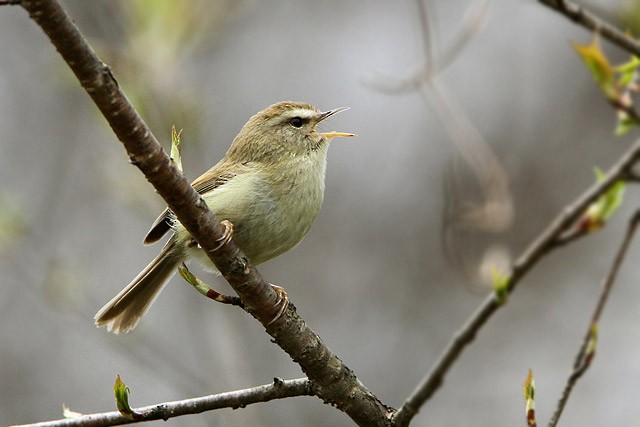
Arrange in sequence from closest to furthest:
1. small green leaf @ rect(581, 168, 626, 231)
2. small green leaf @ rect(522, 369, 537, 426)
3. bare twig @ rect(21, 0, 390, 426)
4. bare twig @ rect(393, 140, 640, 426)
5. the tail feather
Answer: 1. bare twig @ rect(21, 0, 390, 426)
2. bare twig @ rect(393, 140, 640, 426)
3. small green leaf @ rect(522, 369, 537, 426)
4. small green leaf @ rect(581, 168, 626, 231)
5. the tail feather

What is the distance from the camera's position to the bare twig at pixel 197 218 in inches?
74.2

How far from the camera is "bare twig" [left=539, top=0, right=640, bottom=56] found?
2498 mm

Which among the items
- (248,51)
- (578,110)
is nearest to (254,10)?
(248,51)

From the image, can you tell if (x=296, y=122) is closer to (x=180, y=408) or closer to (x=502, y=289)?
(x=180, y=408)

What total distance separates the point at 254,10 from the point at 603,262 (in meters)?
4.60

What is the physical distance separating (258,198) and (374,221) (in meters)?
4.94

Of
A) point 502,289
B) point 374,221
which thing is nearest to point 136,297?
point 502,289

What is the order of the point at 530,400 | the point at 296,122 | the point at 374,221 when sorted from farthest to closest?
1. the point at 374,221
2. the point at 296,122
3. the point at 530,400

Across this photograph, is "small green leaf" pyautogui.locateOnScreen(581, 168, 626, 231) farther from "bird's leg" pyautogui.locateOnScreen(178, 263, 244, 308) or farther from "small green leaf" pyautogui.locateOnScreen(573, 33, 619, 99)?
"bird's leg" pyautogui.locateOnScreen(178, 263, 244, 308)

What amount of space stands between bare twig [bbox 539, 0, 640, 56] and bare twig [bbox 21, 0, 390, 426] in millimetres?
1241

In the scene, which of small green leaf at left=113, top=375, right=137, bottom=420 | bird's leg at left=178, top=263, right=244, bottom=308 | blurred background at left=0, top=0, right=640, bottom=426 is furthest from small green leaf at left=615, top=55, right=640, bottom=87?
blurred background at left=0, top=0, right=640, bottom=426

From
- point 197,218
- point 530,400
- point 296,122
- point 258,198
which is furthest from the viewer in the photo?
point 296,122

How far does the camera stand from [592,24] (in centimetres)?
255

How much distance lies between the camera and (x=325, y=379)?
2.74 metres
